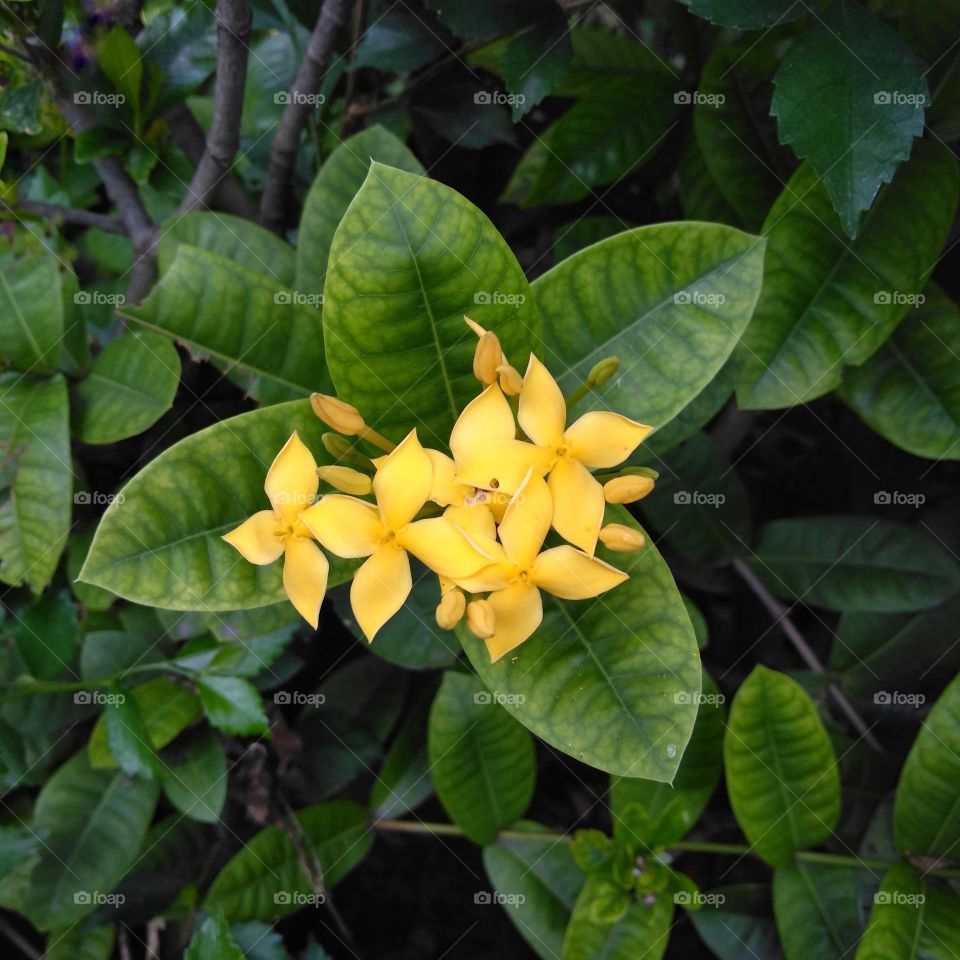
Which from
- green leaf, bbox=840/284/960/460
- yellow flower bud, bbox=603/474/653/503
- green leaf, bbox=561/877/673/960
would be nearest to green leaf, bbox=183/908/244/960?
green leaf, bbox=561/877/673/960

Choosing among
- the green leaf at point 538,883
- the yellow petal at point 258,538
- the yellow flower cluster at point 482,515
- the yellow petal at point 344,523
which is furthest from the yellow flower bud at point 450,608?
the green leaf at point 538,883

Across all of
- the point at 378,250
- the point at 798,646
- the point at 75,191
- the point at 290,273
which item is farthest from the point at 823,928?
the point at 75,191

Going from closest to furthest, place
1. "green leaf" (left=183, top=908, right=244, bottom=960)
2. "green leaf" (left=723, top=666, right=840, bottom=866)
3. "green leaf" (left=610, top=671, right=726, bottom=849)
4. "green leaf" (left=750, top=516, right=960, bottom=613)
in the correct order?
"green leaf" (left=183, top=908, right=244, bottom=960) < "green leaf" (left=723, top=666, right=840, bottom=866) < "green leaf" (left=610, top=671, right=726, bottom=849) < "green leaf" (left=750, top=516, right=960, bottom=613)

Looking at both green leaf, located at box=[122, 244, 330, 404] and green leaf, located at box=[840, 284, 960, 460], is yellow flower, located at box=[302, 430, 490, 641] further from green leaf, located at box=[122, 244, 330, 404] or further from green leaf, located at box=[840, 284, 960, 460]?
green leaf, located at box=[840, 284, 960, 460]

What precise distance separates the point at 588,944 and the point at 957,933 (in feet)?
1.73

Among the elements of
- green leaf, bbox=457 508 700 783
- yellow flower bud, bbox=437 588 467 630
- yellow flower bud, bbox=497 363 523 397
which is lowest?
green leaf, bbox=457 508 700 783

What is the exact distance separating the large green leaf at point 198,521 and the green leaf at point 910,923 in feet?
2.95

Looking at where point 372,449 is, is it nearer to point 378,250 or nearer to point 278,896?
point 378,250

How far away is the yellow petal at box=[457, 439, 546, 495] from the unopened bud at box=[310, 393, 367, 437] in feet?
0.54

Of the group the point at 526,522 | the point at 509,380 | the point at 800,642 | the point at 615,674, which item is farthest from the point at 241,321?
the point at 800,642

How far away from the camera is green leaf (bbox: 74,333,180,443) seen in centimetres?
134

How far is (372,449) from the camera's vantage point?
1221 millimetres

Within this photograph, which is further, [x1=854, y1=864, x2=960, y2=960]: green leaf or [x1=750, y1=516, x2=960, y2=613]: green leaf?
[x1=750, y1=516, x2=960, y2=613]: green leaf

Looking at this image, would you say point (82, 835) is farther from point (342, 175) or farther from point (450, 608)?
point (342, 175)
